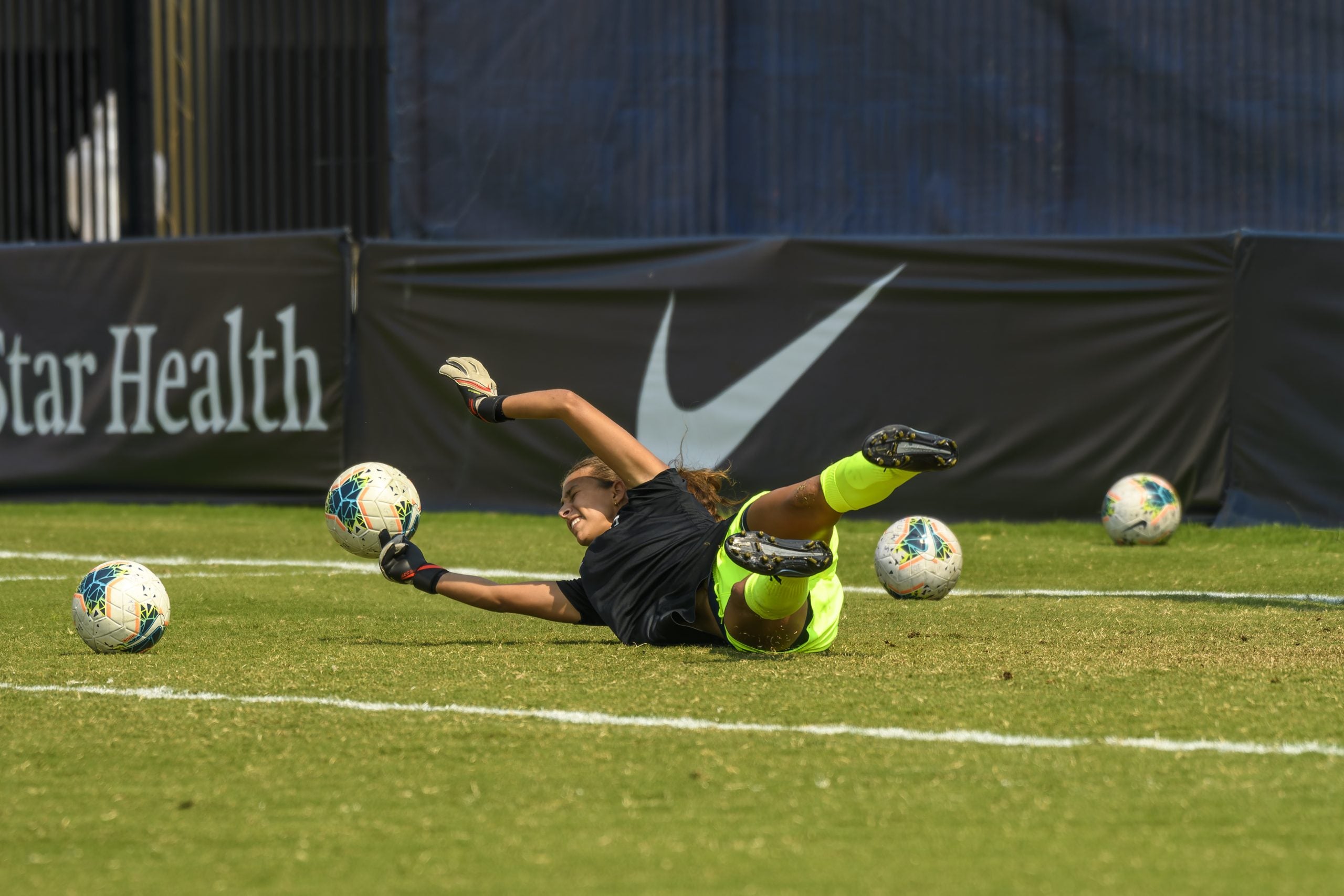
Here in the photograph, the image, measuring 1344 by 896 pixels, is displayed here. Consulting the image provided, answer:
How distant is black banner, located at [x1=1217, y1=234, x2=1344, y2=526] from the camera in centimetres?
1116

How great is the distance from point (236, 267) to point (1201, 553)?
845 cm

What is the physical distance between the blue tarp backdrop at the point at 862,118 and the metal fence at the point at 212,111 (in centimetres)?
327

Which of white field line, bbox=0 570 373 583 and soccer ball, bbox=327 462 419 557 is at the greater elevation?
soccer ball, bbox=327 462 419 557

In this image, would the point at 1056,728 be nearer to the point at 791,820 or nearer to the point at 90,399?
the point at 791,820

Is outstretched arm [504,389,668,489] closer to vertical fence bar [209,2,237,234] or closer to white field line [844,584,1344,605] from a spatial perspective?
white field line [844,584,1344,605]

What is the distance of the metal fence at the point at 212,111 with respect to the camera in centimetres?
1875

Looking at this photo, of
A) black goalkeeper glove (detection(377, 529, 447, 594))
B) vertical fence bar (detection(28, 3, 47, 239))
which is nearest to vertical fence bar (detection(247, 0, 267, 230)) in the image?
vertical fence bar (detection(28, 3, 47, 239))

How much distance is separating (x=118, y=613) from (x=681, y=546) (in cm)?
215

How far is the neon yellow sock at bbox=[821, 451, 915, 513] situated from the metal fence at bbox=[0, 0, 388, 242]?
14.9 m

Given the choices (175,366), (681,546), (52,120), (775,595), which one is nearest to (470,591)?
(681,546)

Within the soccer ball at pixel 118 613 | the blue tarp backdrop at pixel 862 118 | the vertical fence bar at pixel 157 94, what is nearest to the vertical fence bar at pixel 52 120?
the vertical fence bar at pixel 157 94

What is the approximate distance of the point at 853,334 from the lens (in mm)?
12258

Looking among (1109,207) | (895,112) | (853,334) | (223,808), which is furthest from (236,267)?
(223,808)

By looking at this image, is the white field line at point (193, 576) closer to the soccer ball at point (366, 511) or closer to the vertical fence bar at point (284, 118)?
the soccer ball at point (366, 511)
